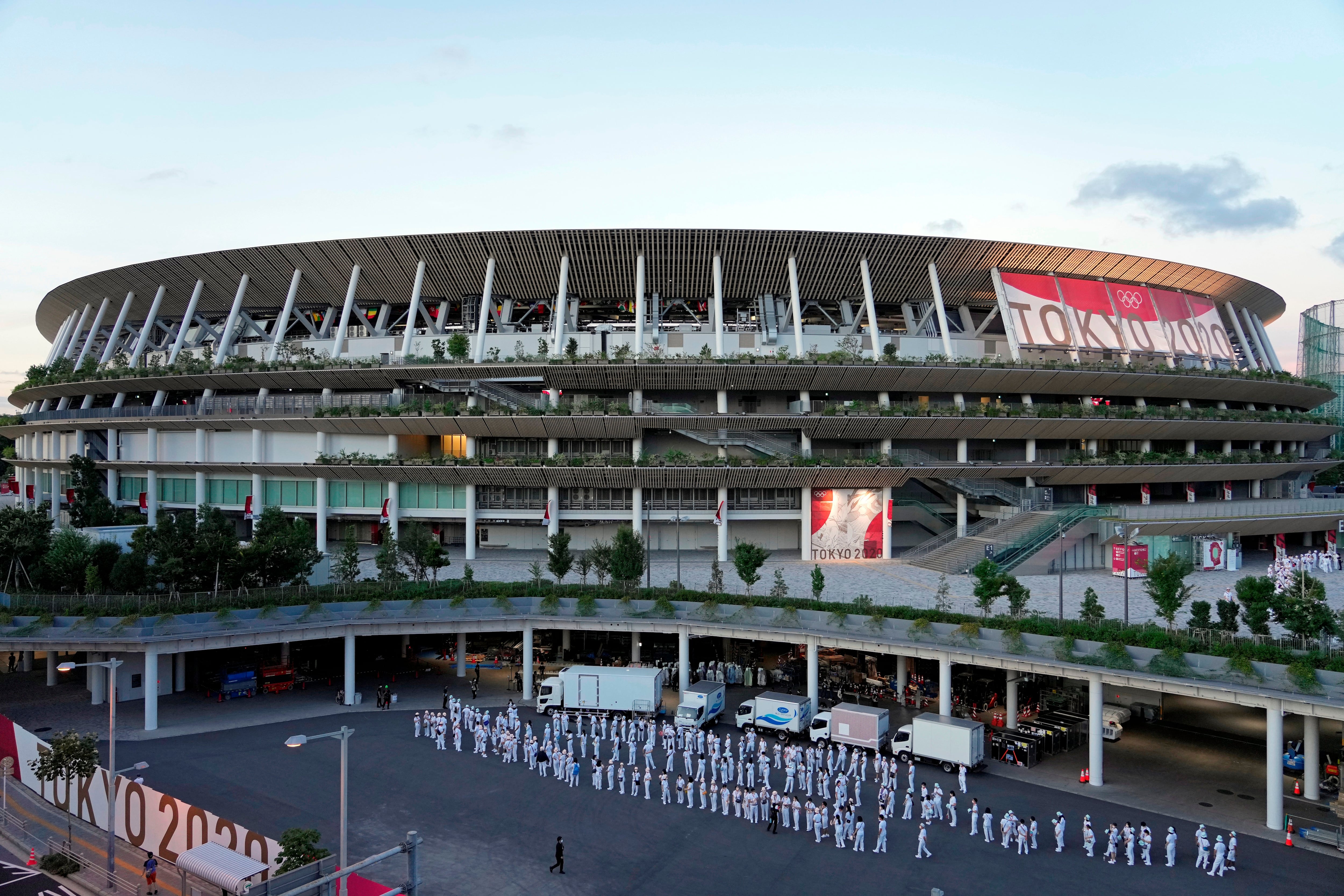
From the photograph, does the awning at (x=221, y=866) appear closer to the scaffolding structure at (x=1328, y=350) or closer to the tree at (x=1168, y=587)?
the tree at (x=1168, y=587)

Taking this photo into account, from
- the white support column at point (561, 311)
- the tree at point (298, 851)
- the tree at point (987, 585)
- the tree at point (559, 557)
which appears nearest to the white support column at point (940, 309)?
the tree at point (987, 585)

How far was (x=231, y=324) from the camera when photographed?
211 ft

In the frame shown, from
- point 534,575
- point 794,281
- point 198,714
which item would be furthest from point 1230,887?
point 794,281

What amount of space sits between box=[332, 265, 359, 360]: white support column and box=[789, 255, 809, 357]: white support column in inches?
1250

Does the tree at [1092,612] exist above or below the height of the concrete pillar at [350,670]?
above

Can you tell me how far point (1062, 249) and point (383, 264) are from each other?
49581 millimetres

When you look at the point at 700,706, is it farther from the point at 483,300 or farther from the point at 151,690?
the point at 483,300

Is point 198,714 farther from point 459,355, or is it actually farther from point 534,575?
point 459,355

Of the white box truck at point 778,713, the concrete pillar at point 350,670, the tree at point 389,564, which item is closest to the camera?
the white box truck at point 778,713

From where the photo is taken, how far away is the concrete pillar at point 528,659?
130 feet

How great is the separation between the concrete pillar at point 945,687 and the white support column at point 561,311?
32023 mm

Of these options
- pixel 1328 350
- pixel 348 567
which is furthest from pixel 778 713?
pixel 1328 350

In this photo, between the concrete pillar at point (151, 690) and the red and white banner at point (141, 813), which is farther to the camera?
the concrete pillar at point (151, 690)

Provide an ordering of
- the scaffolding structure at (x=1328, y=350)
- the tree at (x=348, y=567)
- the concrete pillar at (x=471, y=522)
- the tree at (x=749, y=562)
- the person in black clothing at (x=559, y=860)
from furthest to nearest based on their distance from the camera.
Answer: the scaffolding structure at (x=1328, y=350) → the concrete pillar at (x=471, y=522) → the tree at (x=348, y=567) → the tree at (x=749, y=562) → the person in black clothing at (x=559, y=860)
